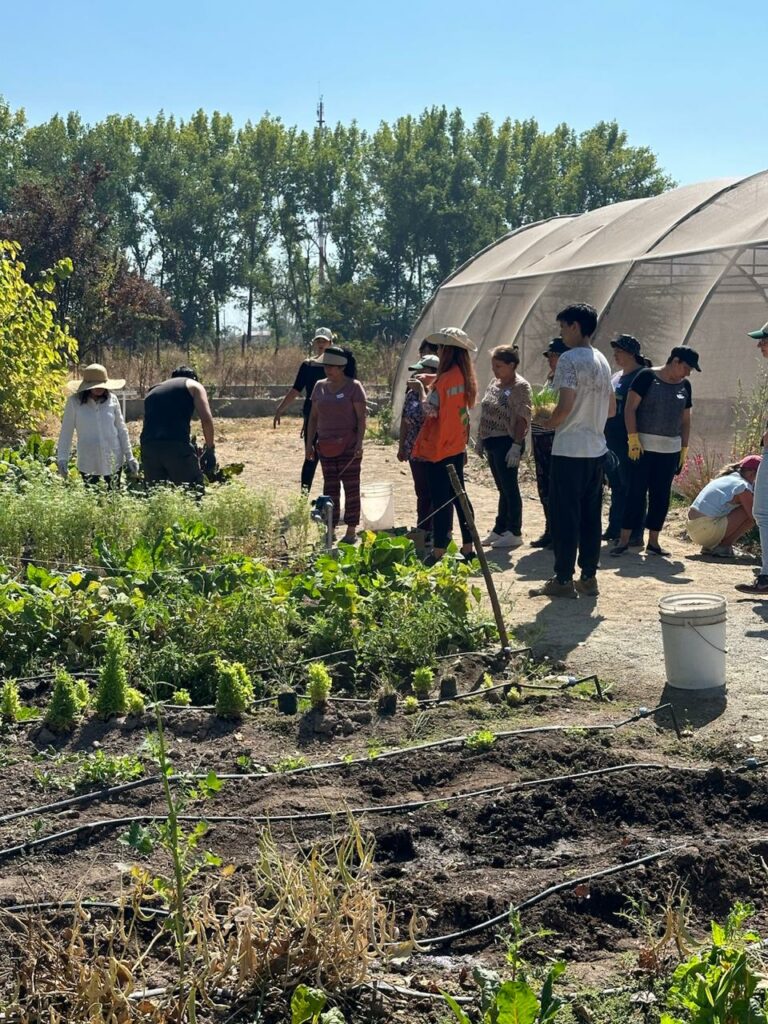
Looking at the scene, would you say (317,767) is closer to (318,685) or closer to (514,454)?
(318,685)

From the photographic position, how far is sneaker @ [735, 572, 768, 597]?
7.51 m

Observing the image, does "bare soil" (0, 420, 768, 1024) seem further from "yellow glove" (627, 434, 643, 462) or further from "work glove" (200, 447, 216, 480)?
"work glove" (200, 447, 216, 480)

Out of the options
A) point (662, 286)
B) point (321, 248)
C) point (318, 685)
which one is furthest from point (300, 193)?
point (318, 685)

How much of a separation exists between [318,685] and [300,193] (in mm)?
44694

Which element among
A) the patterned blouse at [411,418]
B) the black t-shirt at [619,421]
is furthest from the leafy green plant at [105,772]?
the black t-shirt at [619,421]

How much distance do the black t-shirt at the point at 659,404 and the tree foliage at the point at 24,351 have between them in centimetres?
579

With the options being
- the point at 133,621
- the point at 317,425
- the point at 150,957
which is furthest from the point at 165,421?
the point at 150,957

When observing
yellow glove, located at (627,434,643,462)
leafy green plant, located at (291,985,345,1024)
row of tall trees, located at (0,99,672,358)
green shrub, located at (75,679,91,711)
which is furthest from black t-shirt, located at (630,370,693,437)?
row of tall trees, located at (0,99,672,358)

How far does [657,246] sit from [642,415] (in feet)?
18.0

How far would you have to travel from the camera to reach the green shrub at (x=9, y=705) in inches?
196

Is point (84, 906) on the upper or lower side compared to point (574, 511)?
lower

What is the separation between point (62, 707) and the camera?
4.87 metres

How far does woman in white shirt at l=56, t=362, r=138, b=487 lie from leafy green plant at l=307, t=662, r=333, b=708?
3481 mm

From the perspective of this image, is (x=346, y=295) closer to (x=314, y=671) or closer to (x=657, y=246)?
(x=657, y=246)
